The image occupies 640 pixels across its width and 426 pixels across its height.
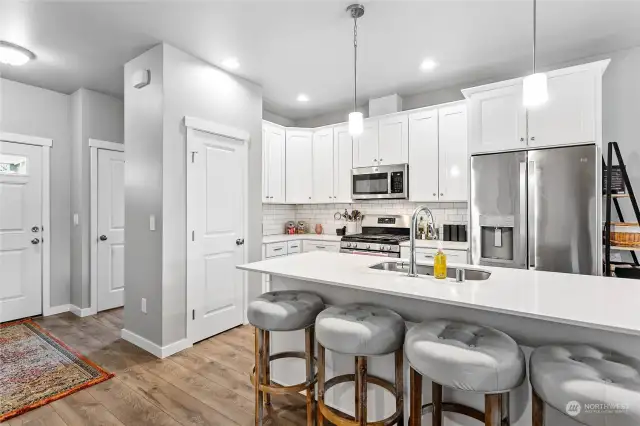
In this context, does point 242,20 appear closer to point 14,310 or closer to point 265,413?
point 265,413

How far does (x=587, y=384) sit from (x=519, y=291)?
0.51 metres

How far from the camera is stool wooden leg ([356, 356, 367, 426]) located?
1.58 m

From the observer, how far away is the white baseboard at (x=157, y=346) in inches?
114

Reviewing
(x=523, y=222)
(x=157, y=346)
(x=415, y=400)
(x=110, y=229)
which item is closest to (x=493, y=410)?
(x=415, y=400)

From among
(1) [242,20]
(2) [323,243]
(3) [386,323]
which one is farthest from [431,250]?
(1) [242,20]

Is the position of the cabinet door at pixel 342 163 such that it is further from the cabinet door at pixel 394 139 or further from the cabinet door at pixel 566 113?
the cabinet door at pixel 566 113

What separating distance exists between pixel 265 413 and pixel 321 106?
3960mm

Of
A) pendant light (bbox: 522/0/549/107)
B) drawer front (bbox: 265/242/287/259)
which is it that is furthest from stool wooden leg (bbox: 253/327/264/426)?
drawer front (bbox: 265/242/287/259)

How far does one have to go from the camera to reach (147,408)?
2152 millimetres

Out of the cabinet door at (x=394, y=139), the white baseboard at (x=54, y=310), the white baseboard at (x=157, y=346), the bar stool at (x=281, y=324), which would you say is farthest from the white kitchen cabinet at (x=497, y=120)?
the white baseboard at (x=54, y=310)

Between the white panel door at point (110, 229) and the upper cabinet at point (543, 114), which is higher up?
the upper cabinet at point (543, 114)

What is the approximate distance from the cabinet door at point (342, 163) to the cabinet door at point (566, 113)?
7.18 feet

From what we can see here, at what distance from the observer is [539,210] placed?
9.64 ft

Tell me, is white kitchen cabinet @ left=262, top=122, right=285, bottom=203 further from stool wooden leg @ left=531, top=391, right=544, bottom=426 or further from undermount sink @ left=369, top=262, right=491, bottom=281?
stool wooden leg @ left=531, top=391, right=544, bottom=426
